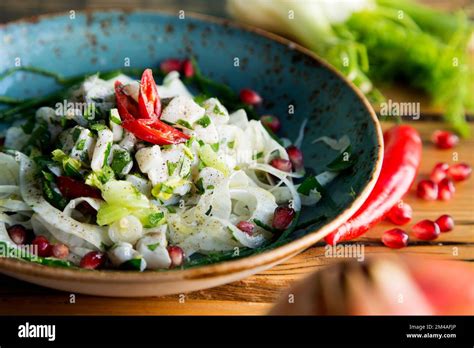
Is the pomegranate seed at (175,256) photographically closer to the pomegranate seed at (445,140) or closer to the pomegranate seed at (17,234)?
the pomegranate seed at (17,234)

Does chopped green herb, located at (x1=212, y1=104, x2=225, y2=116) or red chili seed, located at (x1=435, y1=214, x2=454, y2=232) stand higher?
chopped green herb, located at (x1=212, y1=104, x2=225, y2=116)

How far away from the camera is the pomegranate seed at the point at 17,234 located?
3.39 m

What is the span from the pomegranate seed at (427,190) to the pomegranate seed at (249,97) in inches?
48.6

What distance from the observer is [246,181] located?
3766 mm

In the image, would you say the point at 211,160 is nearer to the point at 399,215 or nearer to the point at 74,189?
the point at 74,189

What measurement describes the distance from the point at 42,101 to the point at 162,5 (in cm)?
276

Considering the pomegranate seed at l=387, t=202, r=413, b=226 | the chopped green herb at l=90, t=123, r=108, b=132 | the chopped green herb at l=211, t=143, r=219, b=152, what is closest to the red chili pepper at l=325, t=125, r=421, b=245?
the pomegranate seed at l=387, t=202, r=413, b=226

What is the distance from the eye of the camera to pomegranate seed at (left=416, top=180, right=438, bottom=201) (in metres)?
4.24

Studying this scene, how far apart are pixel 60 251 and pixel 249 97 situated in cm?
184

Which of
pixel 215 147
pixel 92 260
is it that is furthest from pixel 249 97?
pixel 92 260

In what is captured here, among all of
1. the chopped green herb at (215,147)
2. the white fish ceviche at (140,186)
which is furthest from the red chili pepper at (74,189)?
the chopped green herb at (215,147)

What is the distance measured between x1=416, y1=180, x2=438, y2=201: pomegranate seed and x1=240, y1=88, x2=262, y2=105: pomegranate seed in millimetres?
1234

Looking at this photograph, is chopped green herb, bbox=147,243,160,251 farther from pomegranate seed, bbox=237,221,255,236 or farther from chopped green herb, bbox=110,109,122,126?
chopped green herb, bbox=110,109,122,126

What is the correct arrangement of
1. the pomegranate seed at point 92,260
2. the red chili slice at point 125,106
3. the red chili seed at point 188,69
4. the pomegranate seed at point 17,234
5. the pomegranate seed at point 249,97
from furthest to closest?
1. the red chili seed at point 188,69
2. the pomegranate seed at point 249,97
3. the red chili slice at point 125,106
4. the pomegranate seed at point 17,234
5. the pomegranate seed at point 92,260
